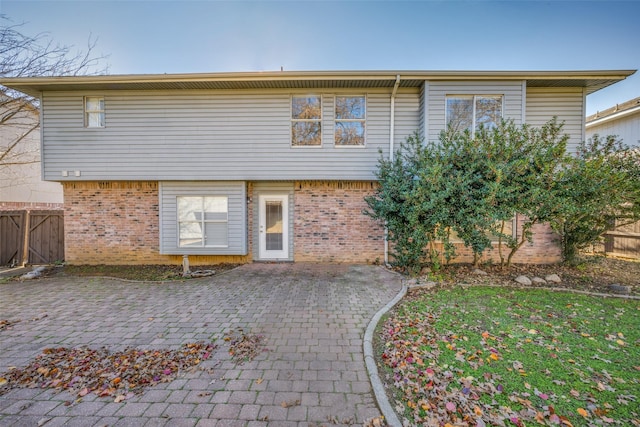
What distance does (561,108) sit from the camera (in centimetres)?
785

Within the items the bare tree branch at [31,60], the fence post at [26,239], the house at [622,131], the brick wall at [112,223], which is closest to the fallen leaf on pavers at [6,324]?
the brick wall at [112,223]

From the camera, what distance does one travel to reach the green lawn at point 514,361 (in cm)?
245

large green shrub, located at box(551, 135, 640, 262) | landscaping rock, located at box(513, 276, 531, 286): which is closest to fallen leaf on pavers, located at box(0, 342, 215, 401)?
landscaping rock, located at box(513, 276, 531, 286)

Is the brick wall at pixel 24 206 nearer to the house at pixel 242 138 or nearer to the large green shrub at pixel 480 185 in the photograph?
the house at pixel 242 138

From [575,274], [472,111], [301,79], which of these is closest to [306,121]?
[301,79]

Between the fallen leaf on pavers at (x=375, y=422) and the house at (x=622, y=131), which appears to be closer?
the fallen leaf on pavers at (x=375, y=422)

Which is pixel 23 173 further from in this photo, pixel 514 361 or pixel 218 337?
pixel 514 361

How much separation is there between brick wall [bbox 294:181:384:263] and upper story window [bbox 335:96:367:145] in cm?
148

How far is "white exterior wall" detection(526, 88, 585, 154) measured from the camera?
7809 millimetres

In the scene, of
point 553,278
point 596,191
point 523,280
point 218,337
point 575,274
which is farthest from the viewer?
point 575,274

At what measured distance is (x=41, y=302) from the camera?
206 inches

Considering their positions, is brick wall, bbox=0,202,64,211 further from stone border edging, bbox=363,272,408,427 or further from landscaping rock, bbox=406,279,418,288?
landscaping rock, bbox=406,279,418,288

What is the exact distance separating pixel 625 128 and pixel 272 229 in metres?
16.5

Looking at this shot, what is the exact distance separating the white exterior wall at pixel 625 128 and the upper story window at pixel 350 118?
39.0ft
